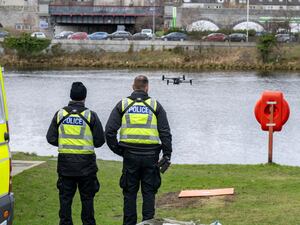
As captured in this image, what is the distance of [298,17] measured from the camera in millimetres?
122000

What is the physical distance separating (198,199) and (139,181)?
97.0 inches

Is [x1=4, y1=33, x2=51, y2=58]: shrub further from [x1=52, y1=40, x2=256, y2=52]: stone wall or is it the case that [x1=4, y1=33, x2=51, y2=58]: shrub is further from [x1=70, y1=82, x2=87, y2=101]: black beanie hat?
[x1=70, y1=82, x2=87, y2=101]: black beanie hat

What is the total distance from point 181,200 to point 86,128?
128 inches

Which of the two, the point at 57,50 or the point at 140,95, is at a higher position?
the point at 140,95

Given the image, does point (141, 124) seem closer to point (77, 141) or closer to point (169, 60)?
point (77, 141)

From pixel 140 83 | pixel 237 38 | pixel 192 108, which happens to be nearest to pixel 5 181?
pixel 140 83

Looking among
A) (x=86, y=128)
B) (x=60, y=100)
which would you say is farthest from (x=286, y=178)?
(x=60, y=100)

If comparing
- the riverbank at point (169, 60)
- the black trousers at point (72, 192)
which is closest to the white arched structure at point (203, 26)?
the riverbank at point (169, 60)

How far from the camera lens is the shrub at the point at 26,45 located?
92812 millimetres

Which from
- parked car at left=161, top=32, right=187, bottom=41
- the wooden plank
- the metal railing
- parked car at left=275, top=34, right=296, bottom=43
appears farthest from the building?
the wooden plank

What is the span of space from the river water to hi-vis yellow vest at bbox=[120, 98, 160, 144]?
14.9 meters

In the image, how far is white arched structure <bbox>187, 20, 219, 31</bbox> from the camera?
11981 cm

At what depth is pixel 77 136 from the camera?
439 inches

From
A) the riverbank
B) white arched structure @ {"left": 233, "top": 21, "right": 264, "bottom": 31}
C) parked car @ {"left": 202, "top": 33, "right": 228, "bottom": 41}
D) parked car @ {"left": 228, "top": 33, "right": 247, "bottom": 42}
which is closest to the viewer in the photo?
the riverbank
